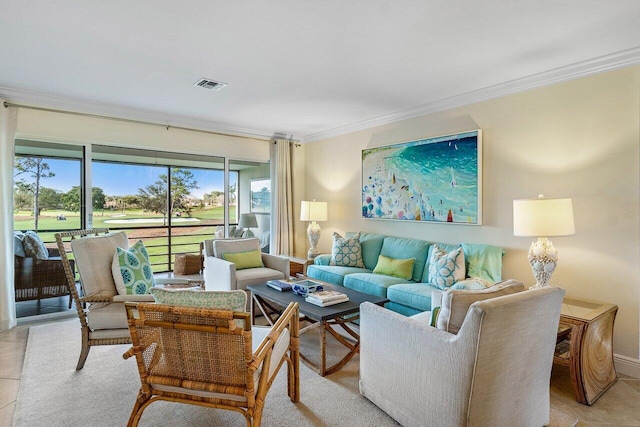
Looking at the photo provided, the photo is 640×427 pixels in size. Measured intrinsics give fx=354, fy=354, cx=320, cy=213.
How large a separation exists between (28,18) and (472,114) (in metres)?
3.83

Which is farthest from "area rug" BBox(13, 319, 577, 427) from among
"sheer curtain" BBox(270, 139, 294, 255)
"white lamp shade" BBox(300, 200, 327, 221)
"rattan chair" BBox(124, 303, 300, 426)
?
"sheer curtain" BBox(270, 139, 294, 255)

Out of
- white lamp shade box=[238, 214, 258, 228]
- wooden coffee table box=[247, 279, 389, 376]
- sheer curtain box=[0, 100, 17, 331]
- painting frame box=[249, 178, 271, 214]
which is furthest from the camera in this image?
painting frame box=[249, 178, 271, 214]

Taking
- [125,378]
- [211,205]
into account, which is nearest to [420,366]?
[125,378]

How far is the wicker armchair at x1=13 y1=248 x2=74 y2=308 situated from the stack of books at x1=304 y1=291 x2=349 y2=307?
2.82 meters

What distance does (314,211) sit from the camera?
539cm

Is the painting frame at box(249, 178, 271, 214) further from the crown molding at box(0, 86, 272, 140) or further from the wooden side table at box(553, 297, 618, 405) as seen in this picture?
the wooden side table at box(553, 297, 618, 405)

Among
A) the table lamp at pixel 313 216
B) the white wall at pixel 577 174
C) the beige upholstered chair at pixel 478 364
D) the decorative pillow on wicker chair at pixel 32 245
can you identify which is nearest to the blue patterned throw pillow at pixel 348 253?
the table lamp at pixel 313 216

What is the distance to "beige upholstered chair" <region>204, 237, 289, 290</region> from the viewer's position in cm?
379

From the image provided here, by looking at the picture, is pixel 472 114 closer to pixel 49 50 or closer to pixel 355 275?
pixel 355 275

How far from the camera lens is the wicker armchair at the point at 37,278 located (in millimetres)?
3881

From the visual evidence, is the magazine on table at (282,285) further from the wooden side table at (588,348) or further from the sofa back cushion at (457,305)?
the wooden side table at (588,348)

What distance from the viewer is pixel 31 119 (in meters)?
3.88

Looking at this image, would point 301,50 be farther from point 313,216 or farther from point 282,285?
point 313,216

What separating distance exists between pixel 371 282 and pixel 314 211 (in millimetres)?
1882
